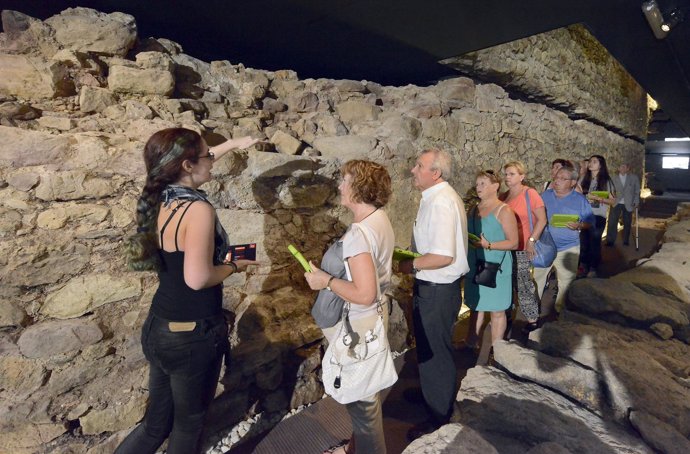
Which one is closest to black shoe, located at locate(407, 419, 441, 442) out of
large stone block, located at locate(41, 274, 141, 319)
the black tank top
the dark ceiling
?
the black tank top

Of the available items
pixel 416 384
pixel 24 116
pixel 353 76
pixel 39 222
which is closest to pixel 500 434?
pixel 416 384

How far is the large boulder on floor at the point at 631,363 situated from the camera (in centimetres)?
176

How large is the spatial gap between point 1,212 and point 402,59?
9.93 ft

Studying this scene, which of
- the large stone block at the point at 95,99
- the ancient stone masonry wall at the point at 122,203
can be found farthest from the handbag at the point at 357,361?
the large stone block at the point at 95,99

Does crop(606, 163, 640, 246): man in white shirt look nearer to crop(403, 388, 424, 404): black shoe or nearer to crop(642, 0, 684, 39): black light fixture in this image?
crop(642, 0, 684, 39): black light fixture

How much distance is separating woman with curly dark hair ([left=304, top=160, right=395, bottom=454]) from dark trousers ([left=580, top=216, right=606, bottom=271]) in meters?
3.95

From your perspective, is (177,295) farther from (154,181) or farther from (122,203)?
(122,203)

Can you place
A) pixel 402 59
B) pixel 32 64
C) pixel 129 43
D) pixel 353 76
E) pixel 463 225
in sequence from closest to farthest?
pixel 32 64 → pixel 463 225 → pixel 129 43 → pixel 402 59 → pixel 353 76

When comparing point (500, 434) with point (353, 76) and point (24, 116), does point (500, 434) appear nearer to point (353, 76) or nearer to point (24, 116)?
point (24, 116)

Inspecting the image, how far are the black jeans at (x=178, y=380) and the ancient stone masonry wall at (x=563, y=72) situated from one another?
3179 millimetres

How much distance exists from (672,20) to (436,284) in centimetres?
319

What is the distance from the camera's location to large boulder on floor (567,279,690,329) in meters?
2.82

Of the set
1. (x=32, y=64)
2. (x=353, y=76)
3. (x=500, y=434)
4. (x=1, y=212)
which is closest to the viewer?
(x=1, y=212)

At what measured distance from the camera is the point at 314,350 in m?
2.60
